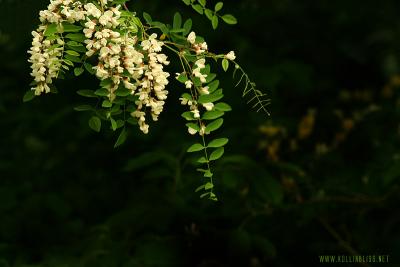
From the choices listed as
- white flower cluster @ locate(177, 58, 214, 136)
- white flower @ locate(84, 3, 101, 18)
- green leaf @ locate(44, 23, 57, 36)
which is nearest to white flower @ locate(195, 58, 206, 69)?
white flower cluster @ locate(177, 58, 214, 136)

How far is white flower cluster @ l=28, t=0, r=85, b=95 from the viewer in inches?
81.1

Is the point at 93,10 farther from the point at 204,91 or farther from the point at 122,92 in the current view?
the point at 204,91

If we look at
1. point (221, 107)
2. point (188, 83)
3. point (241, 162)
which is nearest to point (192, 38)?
point (188, 83)

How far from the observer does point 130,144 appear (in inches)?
180

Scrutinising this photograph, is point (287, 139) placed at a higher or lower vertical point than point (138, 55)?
higher

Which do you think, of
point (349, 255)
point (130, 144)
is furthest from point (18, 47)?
point (349, 255)

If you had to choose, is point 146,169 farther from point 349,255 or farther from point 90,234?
point 349,255

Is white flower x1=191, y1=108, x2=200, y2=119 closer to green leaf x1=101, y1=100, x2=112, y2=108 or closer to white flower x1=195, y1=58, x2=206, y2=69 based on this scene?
white flower x1=195, y1=58, x2=206, y2=69

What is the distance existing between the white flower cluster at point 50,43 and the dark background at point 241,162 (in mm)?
681

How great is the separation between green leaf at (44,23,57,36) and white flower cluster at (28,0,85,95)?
0.02m

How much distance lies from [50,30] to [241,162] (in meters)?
1.65

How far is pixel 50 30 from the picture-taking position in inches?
82.4

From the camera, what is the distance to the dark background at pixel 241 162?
350 cm

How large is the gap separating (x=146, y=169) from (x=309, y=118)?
131cm
